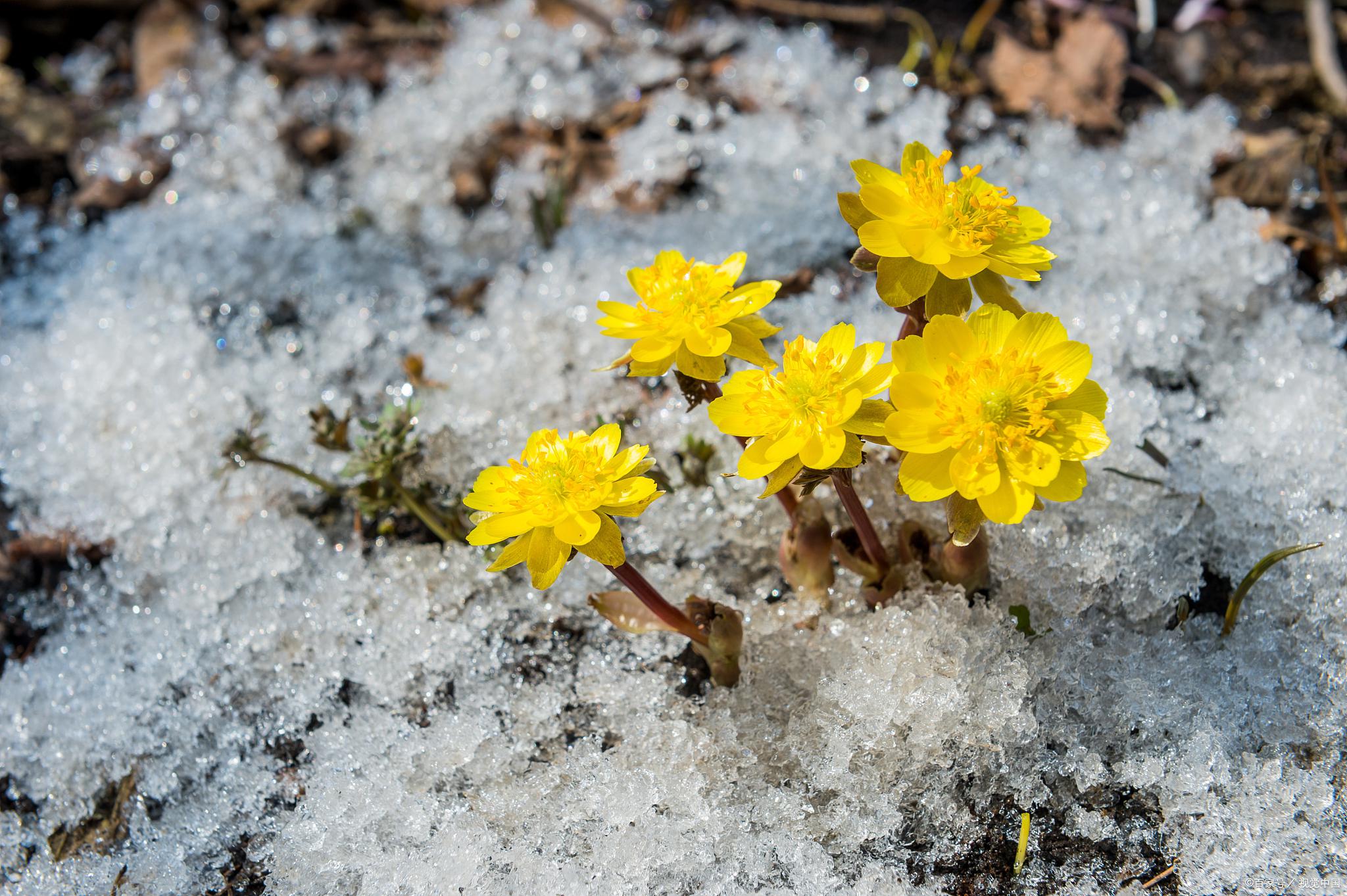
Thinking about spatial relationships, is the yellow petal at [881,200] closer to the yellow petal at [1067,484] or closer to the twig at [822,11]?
the yellow petal at [1067,484]

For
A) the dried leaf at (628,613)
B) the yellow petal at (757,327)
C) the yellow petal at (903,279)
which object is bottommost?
the dried leaf at (628,613)

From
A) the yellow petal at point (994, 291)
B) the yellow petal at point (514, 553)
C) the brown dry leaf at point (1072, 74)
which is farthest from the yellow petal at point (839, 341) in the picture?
the brown dry leaf at point (1072, 74)

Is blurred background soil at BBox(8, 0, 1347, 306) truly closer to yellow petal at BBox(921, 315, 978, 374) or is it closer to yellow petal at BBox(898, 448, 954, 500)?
yellow petal at BBox(921, 315, 978, 374)

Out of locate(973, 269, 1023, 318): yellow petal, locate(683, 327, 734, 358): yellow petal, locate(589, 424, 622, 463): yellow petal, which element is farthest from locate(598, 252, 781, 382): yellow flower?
locate(973, 269, 1023, 318): yellow petal

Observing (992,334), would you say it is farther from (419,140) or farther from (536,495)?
(419,140)

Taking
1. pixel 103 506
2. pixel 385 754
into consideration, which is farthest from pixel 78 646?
pixel 385 754
